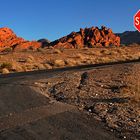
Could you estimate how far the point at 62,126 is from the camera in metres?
9.87

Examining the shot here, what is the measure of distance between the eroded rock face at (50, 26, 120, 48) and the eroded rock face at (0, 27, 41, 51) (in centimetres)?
752

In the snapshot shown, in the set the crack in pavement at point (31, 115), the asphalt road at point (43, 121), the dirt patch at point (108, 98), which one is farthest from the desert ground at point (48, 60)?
the crack in pavement at point (31, 115)

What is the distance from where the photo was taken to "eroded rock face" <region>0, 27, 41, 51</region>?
103m

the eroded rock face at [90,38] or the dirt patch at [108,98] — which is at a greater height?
the eroded rock face at [90,38]

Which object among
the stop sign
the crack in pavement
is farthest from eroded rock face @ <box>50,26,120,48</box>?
the stop sign

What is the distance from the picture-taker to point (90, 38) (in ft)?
354

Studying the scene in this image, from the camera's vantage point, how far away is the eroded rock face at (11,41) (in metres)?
103

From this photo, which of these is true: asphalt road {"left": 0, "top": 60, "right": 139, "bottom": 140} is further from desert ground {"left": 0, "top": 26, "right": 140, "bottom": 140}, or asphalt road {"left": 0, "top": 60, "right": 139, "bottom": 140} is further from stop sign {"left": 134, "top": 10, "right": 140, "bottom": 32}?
stop sign {"left": 134, "top": 10, "right": 140, "bottom": 32}

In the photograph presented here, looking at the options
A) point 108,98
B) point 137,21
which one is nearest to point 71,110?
point 108,98

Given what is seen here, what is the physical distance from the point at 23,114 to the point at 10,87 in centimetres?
623

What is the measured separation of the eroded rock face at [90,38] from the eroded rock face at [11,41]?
24.7 ft

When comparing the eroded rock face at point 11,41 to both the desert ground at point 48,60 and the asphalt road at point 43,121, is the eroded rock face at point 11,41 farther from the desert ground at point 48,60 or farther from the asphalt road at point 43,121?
the asphalt road at point 43,121

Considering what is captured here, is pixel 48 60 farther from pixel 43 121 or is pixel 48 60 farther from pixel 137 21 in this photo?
pixel 43 121

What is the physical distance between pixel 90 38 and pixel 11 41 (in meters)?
20.1
